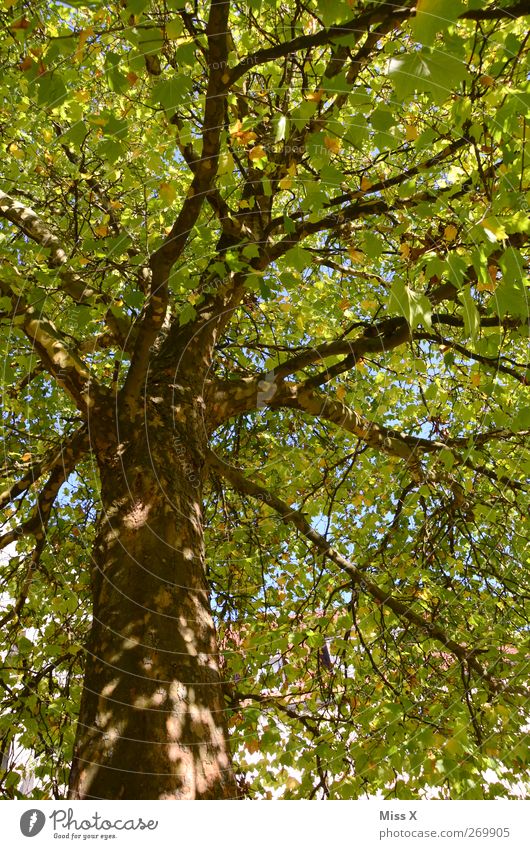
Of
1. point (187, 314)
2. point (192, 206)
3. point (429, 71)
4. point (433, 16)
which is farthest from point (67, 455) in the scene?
point (433, 16)

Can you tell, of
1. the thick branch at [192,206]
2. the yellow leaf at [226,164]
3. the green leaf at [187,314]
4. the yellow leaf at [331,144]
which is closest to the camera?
the thick branch at [192,206]

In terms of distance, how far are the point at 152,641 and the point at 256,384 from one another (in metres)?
2.00

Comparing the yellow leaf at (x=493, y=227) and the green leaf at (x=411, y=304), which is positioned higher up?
the yellow leaf at (x=493, y=227)

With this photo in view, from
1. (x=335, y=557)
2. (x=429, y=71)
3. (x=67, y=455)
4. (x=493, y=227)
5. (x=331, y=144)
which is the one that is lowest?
(x=335, y=557)

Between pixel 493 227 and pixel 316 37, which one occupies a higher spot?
pixel 316 37

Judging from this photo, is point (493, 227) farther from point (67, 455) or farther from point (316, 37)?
point (67, 455)

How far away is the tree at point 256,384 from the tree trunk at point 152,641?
0.01m

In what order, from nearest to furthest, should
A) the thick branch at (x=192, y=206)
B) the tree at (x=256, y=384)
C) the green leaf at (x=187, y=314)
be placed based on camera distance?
the thick branch at (x=192, y=206), the tree at (x=256, y=384), the green leaf at (x=187, y=314)

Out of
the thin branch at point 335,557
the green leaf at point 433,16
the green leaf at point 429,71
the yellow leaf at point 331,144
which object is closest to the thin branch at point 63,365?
the thin branch at point 335,557

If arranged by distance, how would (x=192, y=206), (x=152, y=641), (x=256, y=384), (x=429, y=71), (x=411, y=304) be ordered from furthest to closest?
(x=256, y=384) → (x=192, y=206) → (x=152, y=641) → (x=411, y=304) → (x=429, y=71)

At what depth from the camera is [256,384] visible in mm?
4199

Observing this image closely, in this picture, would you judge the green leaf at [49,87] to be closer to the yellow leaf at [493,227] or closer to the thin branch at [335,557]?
the yellow leaf at [493,227]

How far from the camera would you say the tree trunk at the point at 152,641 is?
2.29 metres

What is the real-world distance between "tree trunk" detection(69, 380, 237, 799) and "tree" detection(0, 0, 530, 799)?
0.01m
